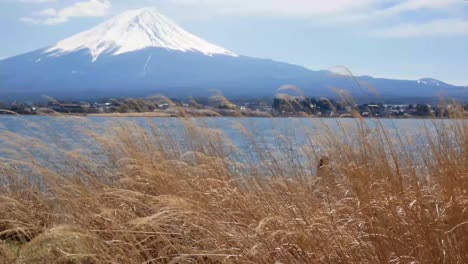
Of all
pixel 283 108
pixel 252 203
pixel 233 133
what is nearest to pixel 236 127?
pixel 283 108

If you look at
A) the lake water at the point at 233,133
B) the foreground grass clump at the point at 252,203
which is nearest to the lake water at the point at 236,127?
the lake water at the point at 233,133

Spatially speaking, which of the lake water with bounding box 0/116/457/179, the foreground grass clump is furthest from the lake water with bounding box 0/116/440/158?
the foreground grass clump

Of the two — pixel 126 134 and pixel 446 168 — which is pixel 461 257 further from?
pixel 126 134

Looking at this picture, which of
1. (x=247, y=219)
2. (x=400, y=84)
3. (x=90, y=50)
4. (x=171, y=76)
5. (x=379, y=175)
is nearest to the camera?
(x=247, y=219)

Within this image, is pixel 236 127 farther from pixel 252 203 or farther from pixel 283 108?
pixel 252 203

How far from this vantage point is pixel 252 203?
10.8 feet

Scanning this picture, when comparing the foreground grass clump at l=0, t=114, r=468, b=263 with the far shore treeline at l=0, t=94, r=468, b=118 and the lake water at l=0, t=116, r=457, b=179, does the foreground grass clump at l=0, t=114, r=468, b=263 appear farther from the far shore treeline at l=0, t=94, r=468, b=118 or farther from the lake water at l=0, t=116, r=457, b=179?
the far shore treeline at l=0, t=94, r=468, b=118

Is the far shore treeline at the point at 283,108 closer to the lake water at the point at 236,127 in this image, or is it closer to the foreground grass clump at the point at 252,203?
the lake water at the point at 236,127

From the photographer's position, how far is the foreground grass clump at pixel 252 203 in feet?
8.78

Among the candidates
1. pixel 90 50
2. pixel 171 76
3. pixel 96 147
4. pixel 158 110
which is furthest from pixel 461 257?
pixel 90 50

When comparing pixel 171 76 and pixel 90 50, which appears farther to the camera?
pixel 90 50

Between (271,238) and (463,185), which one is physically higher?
(463,185)

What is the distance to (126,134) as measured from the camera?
4.83 m

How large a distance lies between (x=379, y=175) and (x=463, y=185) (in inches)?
25.6
